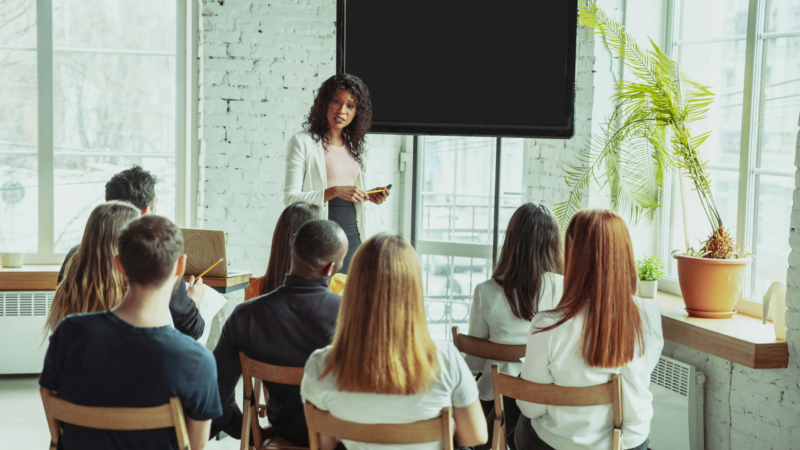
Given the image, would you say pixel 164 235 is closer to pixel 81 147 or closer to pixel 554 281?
pixel 554 281

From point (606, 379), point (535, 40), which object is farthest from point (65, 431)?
point (535, 40)

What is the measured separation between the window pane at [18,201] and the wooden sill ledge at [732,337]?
340 centimetres

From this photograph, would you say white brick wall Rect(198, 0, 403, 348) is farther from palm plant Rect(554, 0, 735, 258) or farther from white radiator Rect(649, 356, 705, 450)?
white radiator Rect(649, 356, 705, 450)

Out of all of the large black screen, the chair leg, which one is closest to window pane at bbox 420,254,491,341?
the large black screen

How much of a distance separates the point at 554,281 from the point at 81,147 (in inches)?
118

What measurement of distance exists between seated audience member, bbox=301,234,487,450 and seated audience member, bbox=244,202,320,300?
0.84 meters

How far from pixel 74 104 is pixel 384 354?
10.7ft

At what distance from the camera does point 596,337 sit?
1.72 m

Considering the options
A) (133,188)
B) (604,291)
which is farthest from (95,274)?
(604,291)

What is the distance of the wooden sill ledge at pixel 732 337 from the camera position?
7.67 ft

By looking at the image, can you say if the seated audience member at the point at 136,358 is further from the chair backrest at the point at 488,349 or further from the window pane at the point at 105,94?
the window pane at the point at 105,94

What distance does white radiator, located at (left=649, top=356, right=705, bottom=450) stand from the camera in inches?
107

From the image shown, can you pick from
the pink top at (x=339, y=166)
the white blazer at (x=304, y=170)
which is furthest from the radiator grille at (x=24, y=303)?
the pink top at (x=339, y=166)

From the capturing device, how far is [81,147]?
13.0ft
